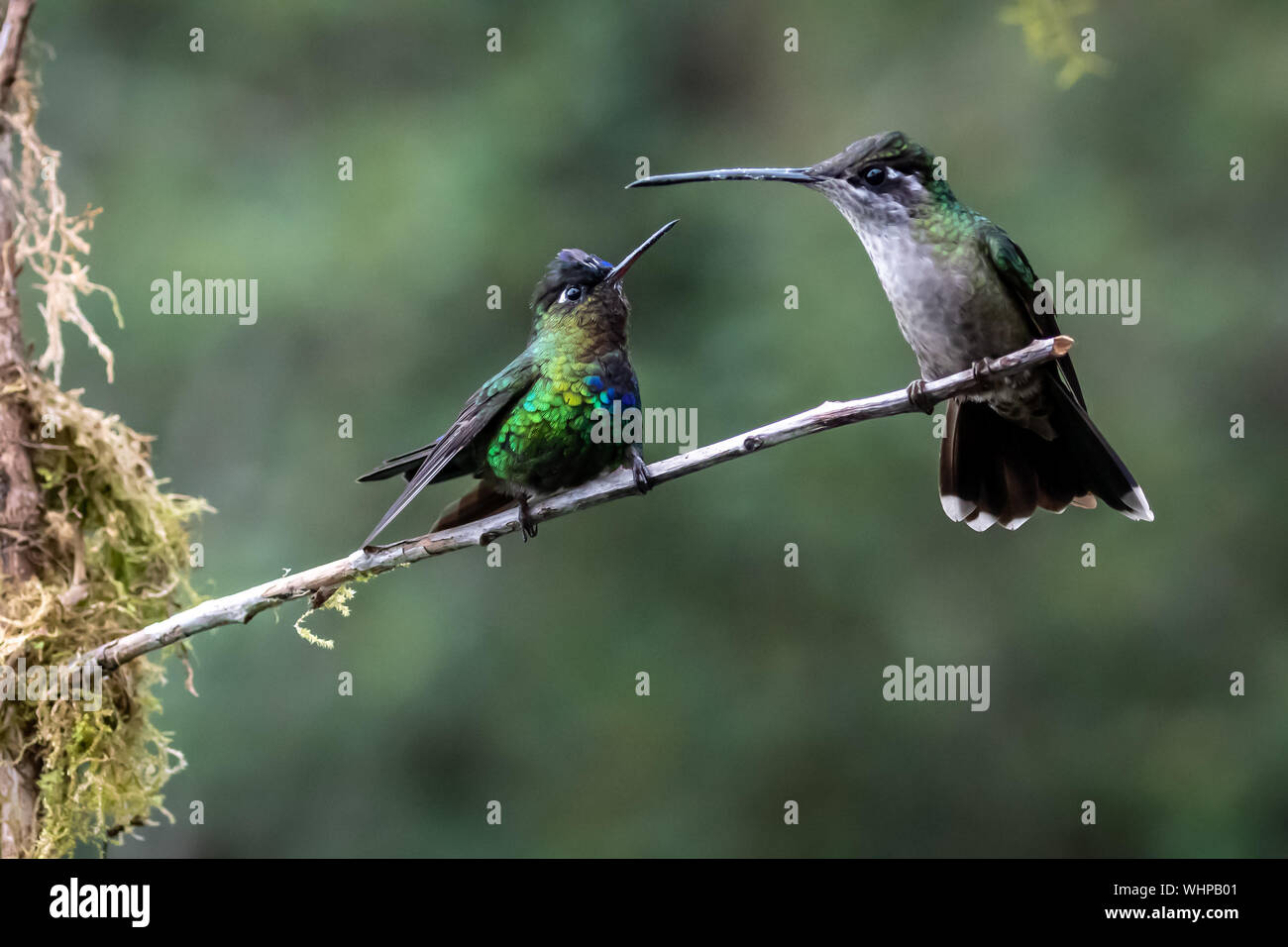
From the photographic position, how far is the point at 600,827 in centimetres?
949

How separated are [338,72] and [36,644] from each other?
7747 mm

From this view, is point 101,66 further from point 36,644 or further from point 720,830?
point 36,644

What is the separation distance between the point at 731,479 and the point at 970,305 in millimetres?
4974

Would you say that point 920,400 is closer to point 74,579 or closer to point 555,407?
point 555,407

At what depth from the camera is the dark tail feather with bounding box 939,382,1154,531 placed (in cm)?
397

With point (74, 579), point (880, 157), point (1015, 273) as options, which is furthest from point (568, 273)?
point (74, 579)

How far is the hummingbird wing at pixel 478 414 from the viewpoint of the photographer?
3.86 meters

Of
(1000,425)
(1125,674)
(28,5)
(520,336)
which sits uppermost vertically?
(520,336)

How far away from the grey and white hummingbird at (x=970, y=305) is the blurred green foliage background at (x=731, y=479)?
4346 millimetres

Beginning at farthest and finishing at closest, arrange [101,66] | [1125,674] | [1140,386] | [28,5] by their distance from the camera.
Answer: [101,66]
[1125,674]
[1140,386]
[28,5]

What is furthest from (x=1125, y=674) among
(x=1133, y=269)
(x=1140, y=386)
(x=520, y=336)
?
(x=520, y=336)

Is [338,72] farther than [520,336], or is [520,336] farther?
[338,72]

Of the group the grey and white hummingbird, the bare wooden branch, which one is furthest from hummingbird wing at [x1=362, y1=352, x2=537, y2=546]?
the grey and white hummingbird

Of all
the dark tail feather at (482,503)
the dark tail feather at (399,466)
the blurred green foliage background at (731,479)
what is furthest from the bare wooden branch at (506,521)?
the blurred green foliage background at (731,479)
